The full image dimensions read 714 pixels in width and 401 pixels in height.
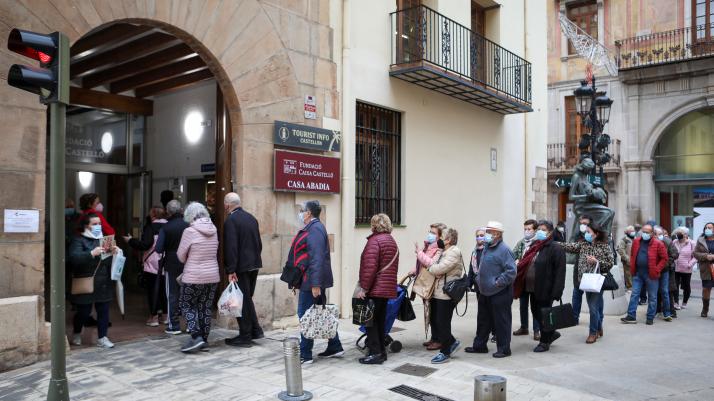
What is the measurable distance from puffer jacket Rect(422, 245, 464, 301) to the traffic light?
4.23 meters

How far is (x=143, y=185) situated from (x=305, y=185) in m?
5.04

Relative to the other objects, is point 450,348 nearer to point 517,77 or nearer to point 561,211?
point 517,77

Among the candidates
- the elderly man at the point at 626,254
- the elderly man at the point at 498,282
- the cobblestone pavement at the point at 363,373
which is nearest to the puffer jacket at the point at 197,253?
the cobblestone pavement at the point at 363,373

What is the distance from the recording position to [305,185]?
28.6ft

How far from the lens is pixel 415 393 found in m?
5.49

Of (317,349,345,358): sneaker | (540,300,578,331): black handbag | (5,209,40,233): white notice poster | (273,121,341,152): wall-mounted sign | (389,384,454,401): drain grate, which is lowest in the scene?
(389,384,454,401): drain grate

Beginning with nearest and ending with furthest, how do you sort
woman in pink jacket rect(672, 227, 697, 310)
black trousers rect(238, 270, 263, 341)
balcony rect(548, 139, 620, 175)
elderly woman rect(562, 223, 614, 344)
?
1. black trousers rect(238, 270, 263, 341)
2. elderly woman rect(562, 223, 614, 344)
3. woman in pink jacket rect(672, 227, 697, 310)
4. balcony rect(548, 139, 620, 175)

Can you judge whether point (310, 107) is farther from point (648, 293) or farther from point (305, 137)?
point (648, 293)

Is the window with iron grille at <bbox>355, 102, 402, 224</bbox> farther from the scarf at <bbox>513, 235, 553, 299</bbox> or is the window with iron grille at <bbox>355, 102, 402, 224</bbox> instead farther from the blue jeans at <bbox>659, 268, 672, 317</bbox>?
the blue jeans at <bbox>659, 268, 672, 317</bbox>

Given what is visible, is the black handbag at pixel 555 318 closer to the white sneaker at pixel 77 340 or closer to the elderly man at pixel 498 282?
the elderly man at pixel 498 282

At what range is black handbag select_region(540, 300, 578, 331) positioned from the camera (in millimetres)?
7211

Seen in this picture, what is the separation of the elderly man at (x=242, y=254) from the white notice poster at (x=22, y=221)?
1.95 metres

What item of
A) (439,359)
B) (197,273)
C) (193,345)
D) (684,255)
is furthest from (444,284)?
(684,255)

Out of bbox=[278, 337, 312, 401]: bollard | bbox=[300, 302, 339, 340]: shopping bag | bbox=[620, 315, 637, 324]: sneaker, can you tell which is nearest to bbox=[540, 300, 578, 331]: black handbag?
bbox=[300, 302, 339, 340]: shopping bag
